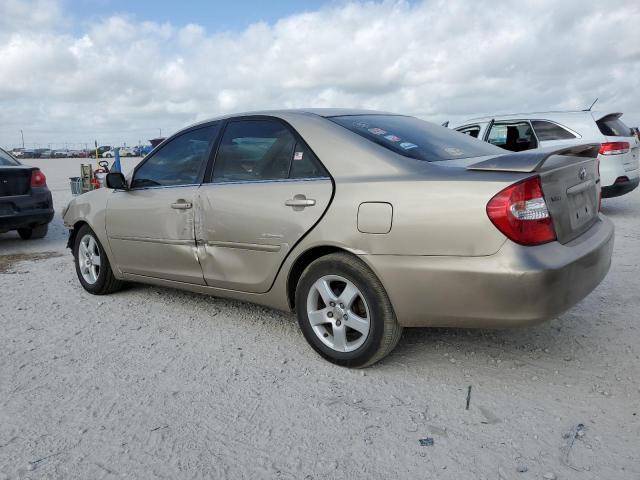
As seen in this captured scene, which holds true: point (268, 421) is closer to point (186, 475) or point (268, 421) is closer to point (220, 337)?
point (186, 475)

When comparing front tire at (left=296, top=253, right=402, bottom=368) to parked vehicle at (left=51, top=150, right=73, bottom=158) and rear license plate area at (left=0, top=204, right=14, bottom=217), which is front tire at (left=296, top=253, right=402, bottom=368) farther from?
parked vehicle at (left=51, top=150, right=73, bottom=158)

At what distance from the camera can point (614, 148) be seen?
832 cm

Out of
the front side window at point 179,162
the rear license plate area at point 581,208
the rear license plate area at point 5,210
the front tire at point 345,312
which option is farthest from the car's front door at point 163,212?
the rear license plate area at point 5,210

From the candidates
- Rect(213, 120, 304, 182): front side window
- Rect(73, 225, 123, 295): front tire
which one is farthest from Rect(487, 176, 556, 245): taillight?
Rect(73, 225, 123, 295): front tire

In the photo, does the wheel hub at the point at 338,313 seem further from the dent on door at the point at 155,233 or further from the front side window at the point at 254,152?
the dent on door at the point at 155,233

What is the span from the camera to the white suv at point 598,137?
835 cm

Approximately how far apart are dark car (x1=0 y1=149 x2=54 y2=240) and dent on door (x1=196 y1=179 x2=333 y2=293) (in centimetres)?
468

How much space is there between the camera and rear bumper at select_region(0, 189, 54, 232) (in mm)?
7277

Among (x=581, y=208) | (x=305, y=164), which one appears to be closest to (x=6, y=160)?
(x=305, y=164)

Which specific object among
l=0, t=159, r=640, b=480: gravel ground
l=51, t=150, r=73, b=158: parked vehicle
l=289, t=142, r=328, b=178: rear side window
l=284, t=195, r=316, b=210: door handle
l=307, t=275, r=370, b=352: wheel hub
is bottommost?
l=0, t=159, r=640, b=480: gravel ground

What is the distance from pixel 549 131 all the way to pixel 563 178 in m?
6.37

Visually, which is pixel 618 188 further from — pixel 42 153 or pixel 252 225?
pixel 42 153

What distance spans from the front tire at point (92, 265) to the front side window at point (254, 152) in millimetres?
1634

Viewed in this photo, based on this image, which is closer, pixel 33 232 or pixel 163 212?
pixel 163 212
